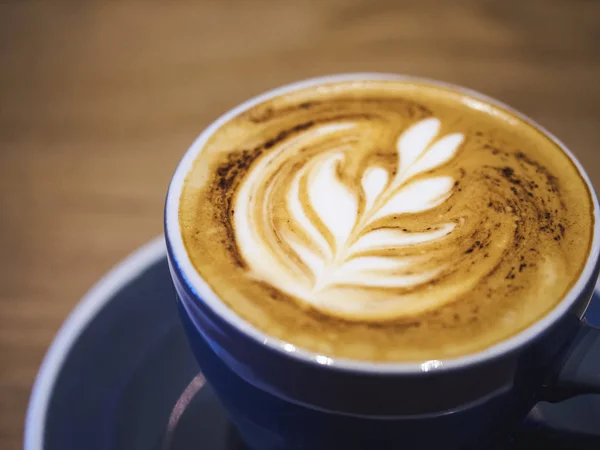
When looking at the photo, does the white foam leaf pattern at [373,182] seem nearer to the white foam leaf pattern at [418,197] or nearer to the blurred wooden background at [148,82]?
the white foam leaf pattern at [418,197]

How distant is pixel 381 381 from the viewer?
417mm

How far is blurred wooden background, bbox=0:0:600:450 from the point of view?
877 mm

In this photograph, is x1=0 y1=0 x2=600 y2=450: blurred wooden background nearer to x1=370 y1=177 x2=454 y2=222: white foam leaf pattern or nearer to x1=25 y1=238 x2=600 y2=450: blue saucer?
x1=25 y1=238 x2=600 y2=450: blue saucer

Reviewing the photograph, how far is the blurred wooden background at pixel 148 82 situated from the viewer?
2.88ft

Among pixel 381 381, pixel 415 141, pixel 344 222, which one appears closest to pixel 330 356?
pixel 381 381

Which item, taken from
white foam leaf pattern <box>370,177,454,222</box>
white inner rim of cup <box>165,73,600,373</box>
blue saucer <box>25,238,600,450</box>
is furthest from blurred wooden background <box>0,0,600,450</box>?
white foam leaf pattern <box>370,177,454,222</box>

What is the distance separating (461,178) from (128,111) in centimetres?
76

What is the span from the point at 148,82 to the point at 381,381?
968mm

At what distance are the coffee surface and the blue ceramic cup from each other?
1 cm

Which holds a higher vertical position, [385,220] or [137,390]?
[385,220]

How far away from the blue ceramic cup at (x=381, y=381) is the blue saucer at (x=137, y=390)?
0.12 meters

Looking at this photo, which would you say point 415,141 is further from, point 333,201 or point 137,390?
point 137,390

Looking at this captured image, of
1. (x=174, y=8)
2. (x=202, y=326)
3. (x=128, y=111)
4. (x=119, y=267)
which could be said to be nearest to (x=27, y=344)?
(x=119, y=267)

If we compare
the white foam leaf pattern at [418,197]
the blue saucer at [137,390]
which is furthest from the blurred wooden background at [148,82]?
the white foam leaf pattern at [418,197]
